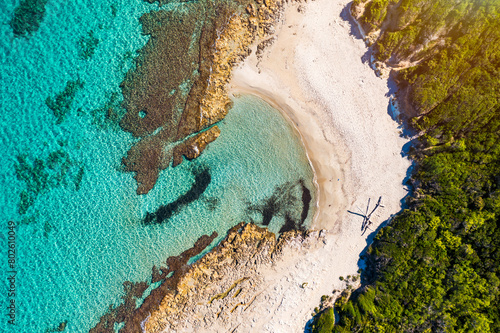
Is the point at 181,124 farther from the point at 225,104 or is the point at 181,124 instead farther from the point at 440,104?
the point at 440,104

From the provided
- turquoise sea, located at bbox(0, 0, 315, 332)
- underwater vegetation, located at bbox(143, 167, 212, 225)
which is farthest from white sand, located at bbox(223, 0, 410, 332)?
underwater vegetation, located at bbox(143, 167, 212, 225)

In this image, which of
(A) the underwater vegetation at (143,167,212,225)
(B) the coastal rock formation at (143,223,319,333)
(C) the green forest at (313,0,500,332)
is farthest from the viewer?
(A) the underwater vegetation at (143,167,212,225)

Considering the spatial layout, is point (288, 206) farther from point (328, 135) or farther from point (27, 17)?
point (27, 17)

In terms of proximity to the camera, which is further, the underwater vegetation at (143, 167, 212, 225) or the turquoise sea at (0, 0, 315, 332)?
the underwater vegetation at (143, 167, 212, 225)

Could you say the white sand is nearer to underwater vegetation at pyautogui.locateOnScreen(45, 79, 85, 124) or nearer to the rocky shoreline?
the rocky shoreline

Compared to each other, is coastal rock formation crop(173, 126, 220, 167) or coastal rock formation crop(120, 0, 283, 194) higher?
coastal rock formation crop(120, 0, 283, 194)

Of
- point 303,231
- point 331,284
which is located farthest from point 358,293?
point 303,231
